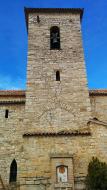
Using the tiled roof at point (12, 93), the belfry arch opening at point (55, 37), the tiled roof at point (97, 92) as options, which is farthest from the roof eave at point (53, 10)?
the tiled roof at point (97, 92)

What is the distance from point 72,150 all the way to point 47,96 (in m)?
Result: 3.41

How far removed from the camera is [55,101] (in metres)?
15.7

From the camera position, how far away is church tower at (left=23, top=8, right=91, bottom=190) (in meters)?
13.3

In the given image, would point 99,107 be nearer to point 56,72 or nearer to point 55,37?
point 56,72

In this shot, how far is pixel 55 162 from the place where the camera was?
13344 mm

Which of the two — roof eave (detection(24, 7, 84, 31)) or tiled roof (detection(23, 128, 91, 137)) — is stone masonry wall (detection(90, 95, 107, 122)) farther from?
roof eave (detection(24, 7, 84, 31))

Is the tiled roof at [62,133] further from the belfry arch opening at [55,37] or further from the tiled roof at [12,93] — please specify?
the belfry arch opening at [55,37]

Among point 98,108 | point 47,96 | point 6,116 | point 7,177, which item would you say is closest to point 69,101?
point 47,96

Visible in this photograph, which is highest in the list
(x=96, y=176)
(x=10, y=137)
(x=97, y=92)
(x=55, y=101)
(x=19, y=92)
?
(x=19, y=92)

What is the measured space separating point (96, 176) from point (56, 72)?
6504 millimetres

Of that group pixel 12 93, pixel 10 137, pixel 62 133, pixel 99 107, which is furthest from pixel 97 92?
pixel 10 137

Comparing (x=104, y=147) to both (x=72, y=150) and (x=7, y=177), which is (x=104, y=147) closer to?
(x=72, y=150)

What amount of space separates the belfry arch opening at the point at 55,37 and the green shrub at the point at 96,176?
8000 mm

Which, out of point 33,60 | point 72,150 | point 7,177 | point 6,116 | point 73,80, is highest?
point 33,60
